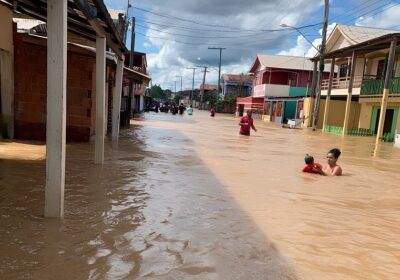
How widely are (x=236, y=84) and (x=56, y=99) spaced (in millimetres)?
86327

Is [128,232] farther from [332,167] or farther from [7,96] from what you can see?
[7,96]

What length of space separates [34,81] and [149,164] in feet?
14.3

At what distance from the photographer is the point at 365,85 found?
28.4 m

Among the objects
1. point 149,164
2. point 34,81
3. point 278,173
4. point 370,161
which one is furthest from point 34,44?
point 370,161

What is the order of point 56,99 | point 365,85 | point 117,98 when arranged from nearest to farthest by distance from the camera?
point 56,99 → point 117,98 → point 365,85

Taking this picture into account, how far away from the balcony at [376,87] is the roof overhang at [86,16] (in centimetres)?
1885

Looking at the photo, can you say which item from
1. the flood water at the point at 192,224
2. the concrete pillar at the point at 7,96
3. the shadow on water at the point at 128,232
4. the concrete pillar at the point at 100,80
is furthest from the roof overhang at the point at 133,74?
the shadow on water at the point at 128,232

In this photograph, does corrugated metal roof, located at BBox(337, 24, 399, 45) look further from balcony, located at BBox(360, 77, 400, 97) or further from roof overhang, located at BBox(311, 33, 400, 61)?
balcony, located at BBox(360, 77, 400, 97)

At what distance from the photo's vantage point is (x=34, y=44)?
11359 millimetres

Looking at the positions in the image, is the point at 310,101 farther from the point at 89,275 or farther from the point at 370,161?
the point at 89,275

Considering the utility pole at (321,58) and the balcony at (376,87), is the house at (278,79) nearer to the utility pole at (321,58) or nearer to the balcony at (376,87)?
the utility pole at (321,58)

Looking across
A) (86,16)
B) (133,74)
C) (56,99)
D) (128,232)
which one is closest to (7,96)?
(86,16)

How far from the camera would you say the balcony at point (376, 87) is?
79.0ft

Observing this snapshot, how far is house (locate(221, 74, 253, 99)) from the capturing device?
86.1 metres
